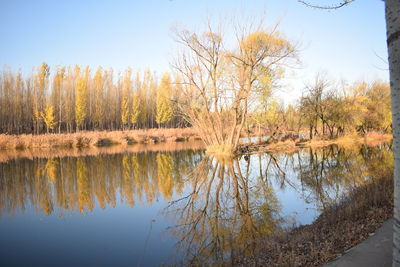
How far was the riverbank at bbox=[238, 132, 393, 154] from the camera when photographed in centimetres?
2392

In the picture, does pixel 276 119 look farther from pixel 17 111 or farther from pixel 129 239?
pixel 17 111

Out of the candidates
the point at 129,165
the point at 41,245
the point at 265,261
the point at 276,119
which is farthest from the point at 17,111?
the point at 265,261

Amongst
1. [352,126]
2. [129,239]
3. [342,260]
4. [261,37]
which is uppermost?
[261,37]

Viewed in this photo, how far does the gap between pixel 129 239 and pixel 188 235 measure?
1396 mm

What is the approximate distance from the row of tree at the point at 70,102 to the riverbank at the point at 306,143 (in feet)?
46.9

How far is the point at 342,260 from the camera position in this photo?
3.87 meters

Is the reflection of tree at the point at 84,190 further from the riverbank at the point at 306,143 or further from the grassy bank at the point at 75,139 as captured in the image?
the grassy bank at the point at 75,139

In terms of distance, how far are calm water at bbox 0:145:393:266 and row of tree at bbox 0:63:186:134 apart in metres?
24.3

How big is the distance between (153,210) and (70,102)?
4565cm

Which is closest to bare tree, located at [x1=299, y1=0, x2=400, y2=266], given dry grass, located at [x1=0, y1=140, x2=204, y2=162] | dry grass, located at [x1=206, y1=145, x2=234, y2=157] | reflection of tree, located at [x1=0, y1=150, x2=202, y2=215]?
reflection of tree, located at [x1=0, y1=150, x2=202, y2=215]

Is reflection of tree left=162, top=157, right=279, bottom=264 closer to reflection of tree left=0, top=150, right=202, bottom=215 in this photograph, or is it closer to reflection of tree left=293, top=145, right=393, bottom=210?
reflection of tree left=0, top=150, right=202, bottom=215

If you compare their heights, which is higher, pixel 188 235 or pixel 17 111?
pixel 17 111

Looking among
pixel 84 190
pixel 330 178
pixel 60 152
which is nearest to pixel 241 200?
pixel 330 178

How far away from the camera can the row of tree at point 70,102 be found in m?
43.8
